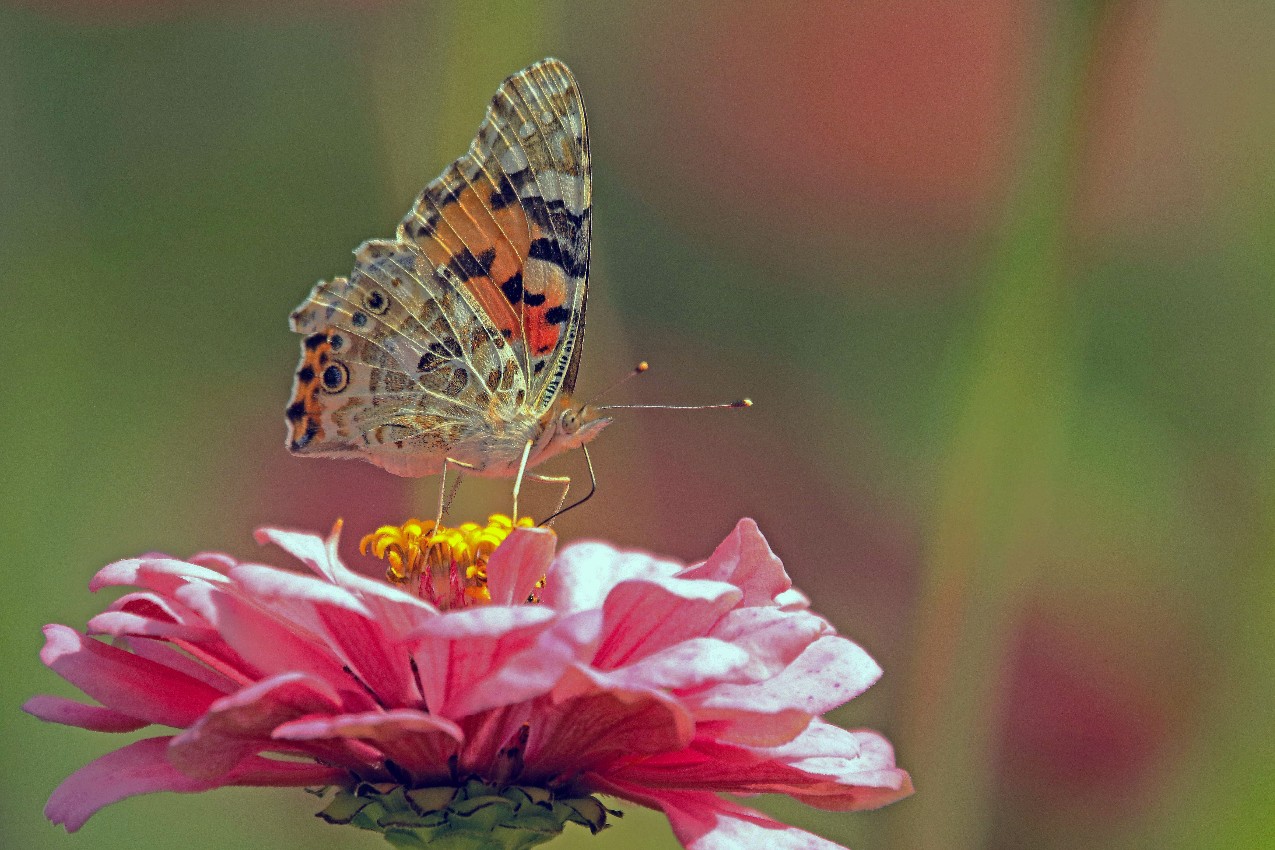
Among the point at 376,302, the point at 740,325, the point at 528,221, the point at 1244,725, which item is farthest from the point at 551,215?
the point at 740,325

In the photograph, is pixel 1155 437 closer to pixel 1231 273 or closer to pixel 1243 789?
pixel 1231 273

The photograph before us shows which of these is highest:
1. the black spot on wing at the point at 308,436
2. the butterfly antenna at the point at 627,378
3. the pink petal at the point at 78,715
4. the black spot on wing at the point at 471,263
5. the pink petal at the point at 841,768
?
the black spot on wing at the point at 471,263

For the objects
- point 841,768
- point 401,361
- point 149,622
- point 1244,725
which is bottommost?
point 1244,725

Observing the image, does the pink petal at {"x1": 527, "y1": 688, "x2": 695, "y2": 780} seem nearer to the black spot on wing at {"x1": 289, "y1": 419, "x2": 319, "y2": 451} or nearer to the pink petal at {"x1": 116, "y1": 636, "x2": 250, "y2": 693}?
the pink petal at {"x1": 116, "y1": 636, "x2": 250, "y2": 693}

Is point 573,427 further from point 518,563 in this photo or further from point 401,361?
point 518,563

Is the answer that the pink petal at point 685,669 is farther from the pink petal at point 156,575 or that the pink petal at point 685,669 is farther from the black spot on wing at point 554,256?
the black spot on wing at point 554,256

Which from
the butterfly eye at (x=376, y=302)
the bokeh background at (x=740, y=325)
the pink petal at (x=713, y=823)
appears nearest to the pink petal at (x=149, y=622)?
the pink petal at (x=713, y=823)
